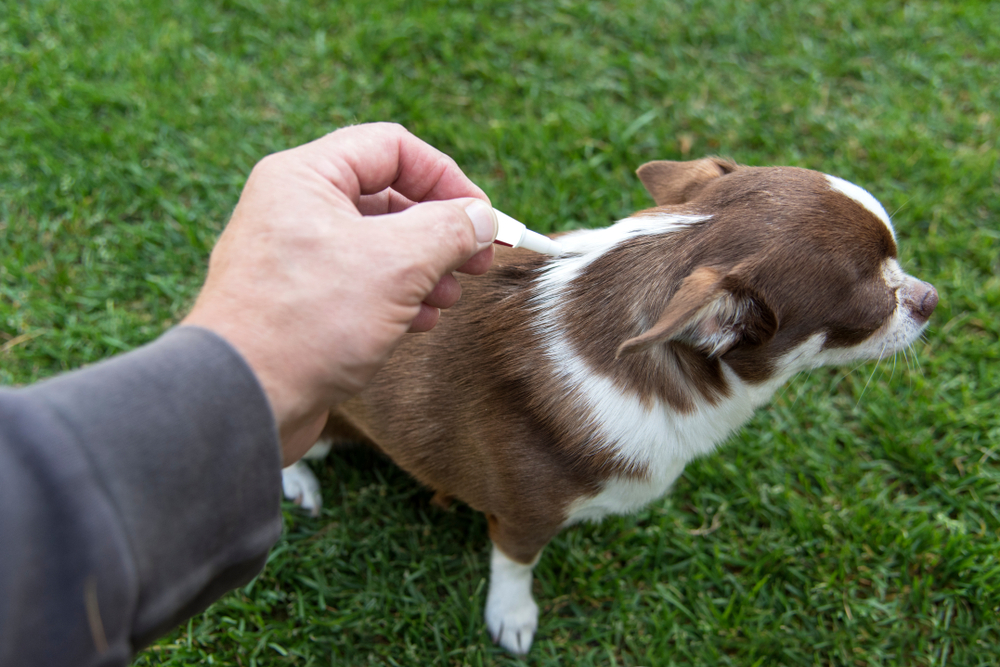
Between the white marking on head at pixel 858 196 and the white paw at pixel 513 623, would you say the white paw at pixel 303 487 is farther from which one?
the white marking on head at pixel 858 196

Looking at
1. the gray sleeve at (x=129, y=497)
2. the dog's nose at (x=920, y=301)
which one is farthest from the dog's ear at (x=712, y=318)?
the gray sleeve at (x=129, y=497)

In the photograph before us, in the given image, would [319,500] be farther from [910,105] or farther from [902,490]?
[910,105]

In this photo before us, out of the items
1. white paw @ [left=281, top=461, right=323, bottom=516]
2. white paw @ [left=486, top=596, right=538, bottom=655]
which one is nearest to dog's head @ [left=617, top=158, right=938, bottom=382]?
white paw @ [left=486, top=596, right=538, bottom=655]

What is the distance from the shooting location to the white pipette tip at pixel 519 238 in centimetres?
212

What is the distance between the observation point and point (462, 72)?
4340mm

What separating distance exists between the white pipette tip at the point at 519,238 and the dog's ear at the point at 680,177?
49 centimetres

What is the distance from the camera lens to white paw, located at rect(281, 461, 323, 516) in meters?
3.13

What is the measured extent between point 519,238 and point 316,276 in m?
0.75

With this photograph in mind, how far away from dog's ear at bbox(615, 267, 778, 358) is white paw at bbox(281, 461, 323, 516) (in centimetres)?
191

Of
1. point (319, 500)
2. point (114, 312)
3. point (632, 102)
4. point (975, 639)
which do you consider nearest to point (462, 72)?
point (632, 102)

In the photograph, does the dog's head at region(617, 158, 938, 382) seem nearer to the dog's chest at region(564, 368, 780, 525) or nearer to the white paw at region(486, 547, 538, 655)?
the dog's chest at region(564, 368, 780, 525)

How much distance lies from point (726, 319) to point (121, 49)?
4218mm

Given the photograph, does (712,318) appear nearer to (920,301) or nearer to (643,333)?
(643,333)

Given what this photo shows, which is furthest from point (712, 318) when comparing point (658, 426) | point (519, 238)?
point (519, 238)
